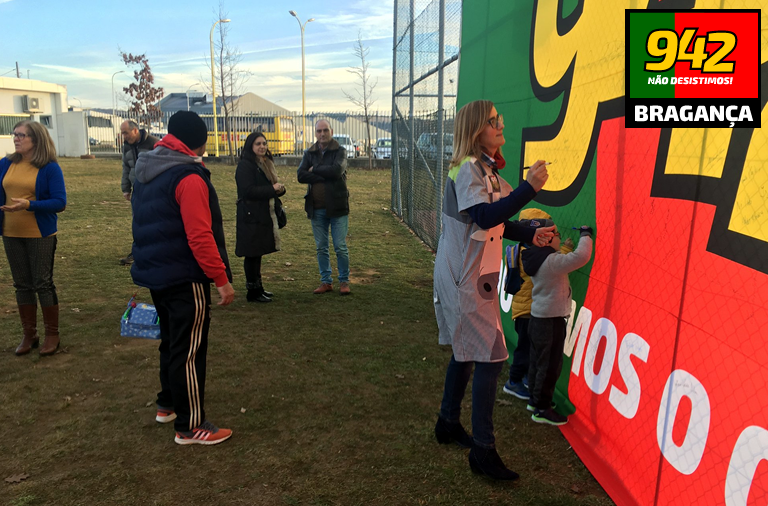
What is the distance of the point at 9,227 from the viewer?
4781 mm

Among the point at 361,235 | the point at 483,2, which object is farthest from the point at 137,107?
the point at 483,2

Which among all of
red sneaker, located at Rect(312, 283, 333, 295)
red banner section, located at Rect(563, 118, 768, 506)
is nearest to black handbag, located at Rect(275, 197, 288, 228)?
red sneaker, located at Rect(312, 283, 333, 295)

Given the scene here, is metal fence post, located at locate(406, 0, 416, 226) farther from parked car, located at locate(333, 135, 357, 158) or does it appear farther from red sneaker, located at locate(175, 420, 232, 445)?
parked car, located at locate(333, 135, 357, 158)

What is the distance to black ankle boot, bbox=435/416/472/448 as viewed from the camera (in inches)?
139

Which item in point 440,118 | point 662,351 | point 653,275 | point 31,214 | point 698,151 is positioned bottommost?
point 662,351

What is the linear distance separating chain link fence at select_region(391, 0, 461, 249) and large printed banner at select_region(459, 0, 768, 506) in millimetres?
3778

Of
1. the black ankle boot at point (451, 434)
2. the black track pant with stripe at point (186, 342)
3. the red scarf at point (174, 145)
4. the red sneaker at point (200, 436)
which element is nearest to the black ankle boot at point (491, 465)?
the black ankle boot at point (451, 434)

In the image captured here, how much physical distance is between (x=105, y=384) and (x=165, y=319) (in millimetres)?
1306

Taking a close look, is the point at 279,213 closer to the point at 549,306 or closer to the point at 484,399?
the point at 549,306

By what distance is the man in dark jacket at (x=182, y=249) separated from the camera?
3.33 metres

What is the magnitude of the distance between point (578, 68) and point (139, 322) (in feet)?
13.5

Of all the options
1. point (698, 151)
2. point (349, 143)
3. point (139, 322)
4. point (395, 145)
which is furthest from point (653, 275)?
point (349, 143)

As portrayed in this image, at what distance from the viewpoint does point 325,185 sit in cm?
673

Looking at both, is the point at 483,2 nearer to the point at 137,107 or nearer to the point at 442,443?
the point at 442,443
